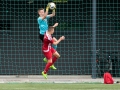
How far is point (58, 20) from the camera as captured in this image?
23.5 meters

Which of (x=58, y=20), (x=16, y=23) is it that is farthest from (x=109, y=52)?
(x=16, y=23)

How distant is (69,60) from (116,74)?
6.78 ft

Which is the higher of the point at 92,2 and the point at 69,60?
the point at 92,2

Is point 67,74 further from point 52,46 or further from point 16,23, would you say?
point 52,46

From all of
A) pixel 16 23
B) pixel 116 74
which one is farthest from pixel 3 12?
pixel 116 74

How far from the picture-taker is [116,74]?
22703 mm

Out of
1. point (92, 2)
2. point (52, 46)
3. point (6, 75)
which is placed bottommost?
point (6, 75)

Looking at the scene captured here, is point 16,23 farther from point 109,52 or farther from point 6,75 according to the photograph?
point 109,52

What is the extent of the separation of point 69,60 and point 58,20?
169 centimetres

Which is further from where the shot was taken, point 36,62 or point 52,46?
point 36,62

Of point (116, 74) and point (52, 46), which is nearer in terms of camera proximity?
point (52, 46)

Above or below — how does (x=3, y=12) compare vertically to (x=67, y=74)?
above

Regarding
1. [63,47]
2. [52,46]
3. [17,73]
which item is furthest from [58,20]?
[52,46]

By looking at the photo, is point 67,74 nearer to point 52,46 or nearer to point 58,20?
point 58,20
